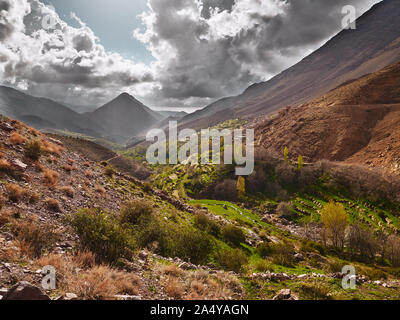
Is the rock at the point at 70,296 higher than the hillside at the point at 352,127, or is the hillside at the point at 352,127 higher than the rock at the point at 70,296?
the hillside at the point at 352,127

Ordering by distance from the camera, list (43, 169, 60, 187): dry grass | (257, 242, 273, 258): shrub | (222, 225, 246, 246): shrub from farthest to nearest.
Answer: (222, 225, 246, 246): shrub < (257, 242, 273, 258): shrub < (43, 169, 60, 187): dry grass

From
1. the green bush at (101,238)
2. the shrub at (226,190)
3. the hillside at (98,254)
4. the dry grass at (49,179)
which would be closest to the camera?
the hillside at (98,254)

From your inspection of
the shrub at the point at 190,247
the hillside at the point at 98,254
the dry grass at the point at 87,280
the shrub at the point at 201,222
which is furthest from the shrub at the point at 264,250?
the dry grass at the point at 87,280

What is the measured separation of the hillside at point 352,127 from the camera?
69.9m

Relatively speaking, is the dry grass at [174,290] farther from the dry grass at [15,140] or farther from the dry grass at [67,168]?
the dry grass at [15,140]

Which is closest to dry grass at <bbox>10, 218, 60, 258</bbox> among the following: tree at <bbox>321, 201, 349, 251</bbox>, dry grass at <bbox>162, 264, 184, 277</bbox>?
dry grass at <bbox>162, 264, 184, 277</bbox>

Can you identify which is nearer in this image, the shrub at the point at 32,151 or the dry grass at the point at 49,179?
the dry grass at the point at 49,179

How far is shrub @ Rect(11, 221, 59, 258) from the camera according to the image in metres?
7.84

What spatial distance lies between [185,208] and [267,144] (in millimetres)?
86860

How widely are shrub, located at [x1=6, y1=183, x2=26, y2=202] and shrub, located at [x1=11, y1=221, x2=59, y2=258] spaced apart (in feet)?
7.83

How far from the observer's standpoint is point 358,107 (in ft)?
296

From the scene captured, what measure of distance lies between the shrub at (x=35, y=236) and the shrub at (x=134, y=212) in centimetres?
806

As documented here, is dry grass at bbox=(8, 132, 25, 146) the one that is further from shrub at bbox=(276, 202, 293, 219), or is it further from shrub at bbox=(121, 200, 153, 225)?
shrub at bbox=(276, 202, 293, 219)

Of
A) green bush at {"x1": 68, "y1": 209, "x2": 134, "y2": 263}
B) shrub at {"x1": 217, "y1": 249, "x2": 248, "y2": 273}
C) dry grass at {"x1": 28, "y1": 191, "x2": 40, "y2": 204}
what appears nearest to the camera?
green bush at {"x1": 68, "y1": 209, "x2": 134, "y2": 263}
